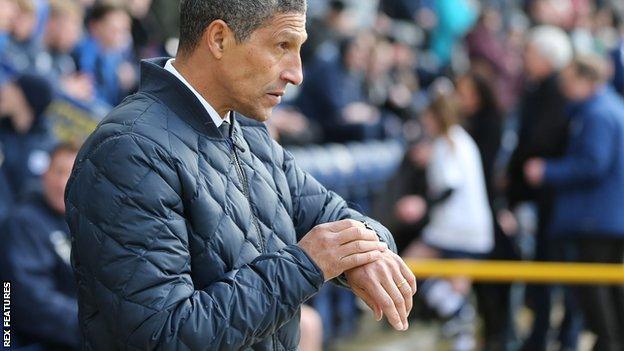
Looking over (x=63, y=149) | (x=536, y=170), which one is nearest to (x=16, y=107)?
(x=63, y=149)

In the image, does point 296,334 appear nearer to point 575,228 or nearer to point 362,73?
point 575,228

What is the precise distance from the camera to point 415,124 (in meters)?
10.7

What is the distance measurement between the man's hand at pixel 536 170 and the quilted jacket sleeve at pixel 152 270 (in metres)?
5.18

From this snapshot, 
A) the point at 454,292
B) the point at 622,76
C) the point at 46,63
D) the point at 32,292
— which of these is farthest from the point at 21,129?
the point at 622,76

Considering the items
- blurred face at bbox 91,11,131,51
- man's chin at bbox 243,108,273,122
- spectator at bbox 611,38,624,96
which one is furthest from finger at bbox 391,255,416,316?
spectator at bbox 611,38,624,96

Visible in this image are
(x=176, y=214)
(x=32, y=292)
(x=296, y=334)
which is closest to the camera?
(x=176, y=214)

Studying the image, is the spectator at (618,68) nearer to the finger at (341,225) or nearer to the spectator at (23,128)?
the spectator at (23,128)

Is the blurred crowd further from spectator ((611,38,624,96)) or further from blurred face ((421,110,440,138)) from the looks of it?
spectator ((611,38,624,96))

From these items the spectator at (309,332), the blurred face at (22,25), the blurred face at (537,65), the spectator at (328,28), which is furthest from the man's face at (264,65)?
the spectator at (328,28)

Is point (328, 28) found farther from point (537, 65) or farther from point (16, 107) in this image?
point (16, 107)

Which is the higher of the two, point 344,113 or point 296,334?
point 296,334

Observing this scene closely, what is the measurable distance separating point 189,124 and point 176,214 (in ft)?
0.79

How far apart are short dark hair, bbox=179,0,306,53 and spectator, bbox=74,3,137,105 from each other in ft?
17.6

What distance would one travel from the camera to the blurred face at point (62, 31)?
756 cm
